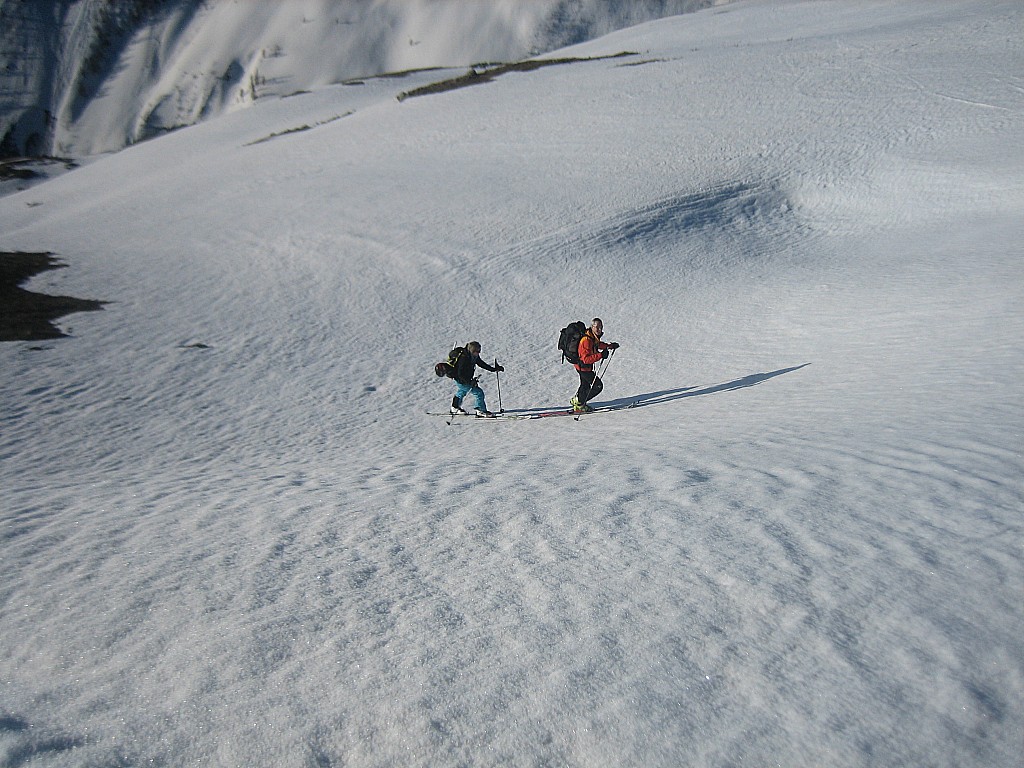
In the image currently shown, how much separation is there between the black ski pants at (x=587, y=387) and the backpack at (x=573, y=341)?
29 centimetres

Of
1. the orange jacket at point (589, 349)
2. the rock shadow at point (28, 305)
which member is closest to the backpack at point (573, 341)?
the orange jacket at point (589, 349)

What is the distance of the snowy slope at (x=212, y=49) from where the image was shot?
122 m

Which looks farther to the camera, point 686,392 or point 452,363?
point 686,392

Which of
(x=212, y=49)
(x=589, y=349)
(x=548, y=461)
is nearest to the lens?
(x=548, y=461)

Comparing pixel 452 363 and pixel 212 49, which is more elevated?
pixel 212 49

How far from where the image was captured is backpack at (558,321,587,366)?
37.0 ft

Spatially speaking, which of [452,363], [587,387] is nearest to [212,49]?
[452,363]

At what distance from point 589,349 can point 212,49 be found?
153673mm

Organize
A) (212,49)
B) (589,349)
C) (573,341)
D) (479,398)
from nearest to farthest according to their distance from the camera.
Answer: (589,349)
(573,341)
(479,398)
(212,49)

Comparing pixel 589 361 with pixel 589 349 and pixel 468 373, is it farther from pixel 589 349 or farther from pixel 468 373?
pixel 468 373

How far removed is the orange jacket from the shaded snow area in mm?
1041

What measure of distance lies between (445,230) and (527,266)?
12.8 feet

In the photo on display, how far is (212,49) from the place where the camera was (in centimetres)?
13225

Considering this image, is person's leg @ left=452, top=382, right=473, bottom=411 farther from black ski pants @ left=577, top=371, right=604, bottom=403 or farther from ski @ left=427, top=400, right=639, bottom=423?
black ski pants @ left=577, top=371, right=604, bottom=403
